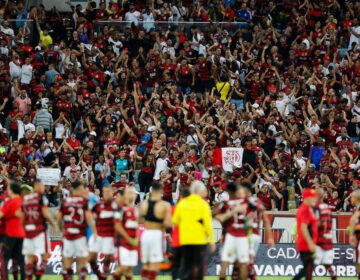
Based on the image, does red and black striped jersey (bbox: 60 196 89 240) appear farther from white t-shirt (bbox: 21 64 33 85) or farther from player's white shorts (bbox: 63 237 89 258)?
white t-shirt (bbox: 21 64 33 85)

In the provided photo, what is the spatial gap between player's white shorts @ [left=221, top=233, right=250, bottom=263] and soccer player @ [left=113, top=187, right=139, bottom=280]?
175cm

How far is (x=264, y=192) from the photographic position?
33.6 m

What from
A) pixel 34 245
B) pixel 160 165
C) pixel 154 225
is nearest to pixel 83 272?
pixel 34 245

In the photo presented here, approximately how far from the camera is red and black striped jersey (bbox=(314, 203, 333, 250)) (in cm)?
2409

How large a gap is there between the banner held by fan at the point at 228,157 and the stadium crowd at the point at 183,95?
0.97 feet

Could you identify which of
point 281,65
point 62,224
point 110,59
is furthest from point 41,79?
point 62,224

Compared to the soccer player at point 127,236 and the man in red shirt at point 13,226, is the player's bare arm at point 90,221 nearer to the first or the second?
the soccer player at point 127,236

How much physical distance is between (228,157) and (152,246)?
12.9 metres

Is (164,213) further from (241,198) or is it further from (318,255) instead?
(318,255)

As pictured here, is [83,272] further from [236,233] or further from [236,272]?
[236,233]

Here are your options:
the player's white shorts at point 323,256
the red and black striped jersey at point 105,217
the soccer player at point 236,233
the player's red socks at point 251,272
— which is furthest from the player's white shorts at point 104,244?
the player's white shorts at point 323,256

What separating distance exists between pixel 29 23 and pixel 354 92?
1095 cm

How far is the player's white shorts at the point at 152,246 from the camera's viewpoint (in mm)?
22766

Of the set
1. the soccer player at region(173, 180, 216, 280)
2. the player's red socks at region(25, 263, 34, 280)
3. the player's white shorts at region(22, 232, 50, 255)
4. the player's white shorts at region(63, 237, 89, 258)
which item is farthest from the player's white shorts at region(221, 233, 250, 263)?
the player's red socks at region(25, 263, 34, 280)
